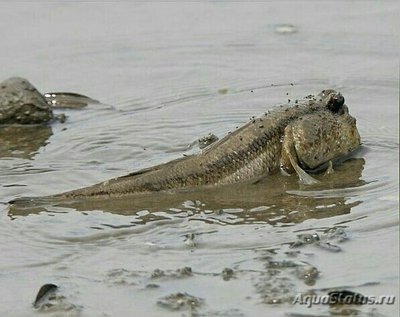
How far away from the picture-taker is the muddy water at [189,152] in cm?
412

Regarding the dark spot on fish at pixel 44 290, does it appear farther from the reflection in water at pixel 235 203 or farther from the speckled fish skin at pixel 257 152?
the speckled fish skin at pixel 257 152

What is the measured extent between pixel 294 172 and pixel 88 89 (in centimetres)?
232

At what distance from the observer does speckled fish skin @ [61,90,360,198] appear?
5.21 meters

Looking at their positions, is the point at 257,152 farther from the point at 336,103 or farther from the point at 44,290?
the point at 44,290

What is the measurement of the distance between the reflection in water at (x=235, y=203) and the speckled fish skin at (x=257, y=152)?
51mm

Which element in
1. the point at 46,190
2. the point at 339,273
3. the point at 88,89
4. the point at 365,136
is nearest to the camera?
the point at 339,273

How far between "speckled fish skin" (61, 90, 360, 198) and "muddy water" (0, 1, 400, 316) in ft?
0.28

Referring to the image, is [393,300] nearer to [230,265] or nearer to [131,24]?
[230,265]

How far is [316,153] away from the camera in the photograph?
556 cm

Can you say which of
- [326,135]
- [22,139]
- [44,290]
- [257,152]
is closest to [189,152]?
[257,152]

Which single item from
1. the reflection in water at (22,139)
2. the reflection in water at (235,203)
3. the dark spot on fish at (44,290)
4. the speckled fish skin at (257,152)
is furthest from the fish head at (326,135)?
the dark spot on fish at (44,290)

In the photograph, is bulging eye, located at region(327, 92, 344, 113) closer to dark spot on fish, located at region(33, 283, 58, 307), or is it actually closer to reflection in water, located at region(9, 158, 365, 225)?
reflection in water, located at region(9, 158, 365, 225)

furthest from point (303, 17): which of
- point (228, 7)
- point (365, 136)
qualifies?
point (365, 136)

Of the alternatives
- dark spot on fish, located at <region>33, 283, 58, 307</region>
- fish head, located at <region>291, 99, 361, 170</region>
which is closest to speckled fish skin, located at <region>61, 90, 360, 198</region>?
fish head, located at <region>291, 99, 361, 170</region>
